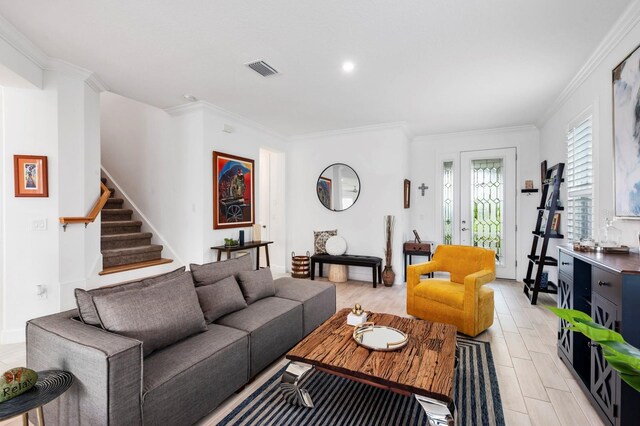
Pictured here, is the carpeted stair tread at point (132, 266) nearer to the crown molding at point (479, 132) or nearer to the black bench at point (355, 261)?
the black bench at point (355, 261)

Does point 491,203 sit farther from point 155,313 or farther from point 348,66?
point 155,313

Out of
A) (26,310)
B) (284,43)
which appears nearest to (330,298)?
(284,43)

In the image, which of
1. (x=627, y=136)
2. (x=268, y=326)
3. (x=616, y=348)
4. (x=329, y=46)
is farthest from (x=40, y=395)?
(x=627, y=136)

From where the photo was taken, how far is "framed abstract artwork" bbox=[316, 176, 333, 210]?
577 cm

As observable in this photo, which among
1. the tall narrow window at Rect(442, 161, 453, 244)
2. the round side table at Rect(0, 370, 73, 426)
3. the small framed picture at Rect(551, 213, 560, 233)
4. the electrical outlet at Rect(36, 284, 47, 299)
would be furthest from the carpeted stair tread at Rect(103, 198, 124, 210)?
the small framed picture at Rect(551, 213, 560, 233)

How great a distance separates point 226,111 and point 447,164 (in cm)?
411

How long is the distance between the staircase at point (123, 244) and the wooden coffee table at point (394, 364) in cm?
314

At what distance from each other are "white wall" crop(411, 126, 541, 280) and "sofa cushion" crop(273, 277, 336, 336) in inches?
130

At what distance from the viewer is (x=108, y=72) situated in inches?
128

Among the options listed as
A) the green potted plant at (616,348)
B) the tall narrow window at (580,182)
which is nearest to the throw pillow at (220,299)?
the green potted plant at (616,348)

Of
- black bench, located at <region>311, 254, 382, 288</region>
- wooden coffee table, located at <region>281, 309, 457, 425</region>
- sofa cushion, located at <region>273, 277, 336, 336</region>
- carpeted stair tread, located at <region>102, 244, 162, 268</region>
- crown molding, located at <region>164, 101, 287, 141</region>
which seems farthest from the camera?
black bench, located at <region>311, 254, 382, 288</region>

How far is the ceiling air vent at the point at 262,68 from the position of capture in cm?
301

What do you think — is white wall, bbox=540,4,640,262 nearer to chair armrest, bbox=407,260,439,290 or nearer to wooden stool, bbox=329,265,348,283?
chair armrest, bbox=407,260,439,290

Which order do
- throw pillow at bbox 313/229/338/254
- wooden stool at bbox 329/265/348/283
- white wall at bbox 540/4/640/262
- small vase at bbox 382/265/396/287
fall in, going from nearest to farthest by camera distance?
white wall at bbox 540/4/640/262 < small vase at bbox 382/265/396/287 < wooden stool at bbox 329/265/348/283 < throw pillow at bbox 313/229/338/254
